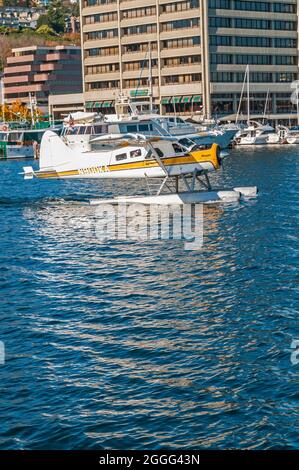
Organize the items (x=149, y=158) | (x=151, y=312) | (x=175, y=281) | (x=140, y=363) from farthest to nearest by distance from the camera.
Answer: (x=149, y=158), (x=175, y=281), (x=151, y=312), (x=140, y=363)

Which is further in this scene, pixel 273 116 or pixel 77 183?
pixel 273 116

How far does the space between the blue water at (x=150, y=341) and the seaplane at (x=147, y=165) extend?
6747 millimetres

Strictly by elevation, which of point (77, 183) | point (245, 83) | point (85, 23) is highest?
point (85, 23)

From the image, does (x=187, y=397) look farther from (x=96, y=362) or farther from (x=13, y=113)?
(x=13, y=113)

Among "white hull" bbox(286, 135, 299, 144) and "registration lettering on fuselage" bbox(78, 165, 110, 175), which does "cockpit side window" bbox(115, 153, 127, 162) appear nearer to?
"registration lettering on fuselage" bbox(78, 165, 110, 175)

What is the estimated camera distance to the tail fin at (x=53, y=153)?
53.0m

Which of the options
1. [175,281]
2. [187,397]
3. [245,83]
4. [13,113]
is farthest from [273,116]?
[187,397]

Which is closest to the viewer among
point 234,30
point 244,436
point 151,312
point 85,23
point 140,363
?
point 244,436

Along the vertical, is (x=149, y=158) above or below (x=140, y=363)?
above

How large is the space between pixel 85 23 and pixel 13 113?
26.4 meters

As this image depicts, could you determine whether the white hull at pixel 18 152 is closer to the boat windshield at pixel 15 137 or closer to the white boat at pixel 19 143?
the white boat at pixel 19 143

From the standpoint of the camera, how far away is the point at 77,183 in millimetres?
75000

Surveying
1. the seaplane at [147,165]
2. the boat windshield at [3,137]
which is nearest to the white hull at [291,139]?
the boat windshield at [3,137]

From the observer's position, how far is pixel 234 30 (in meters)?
155
